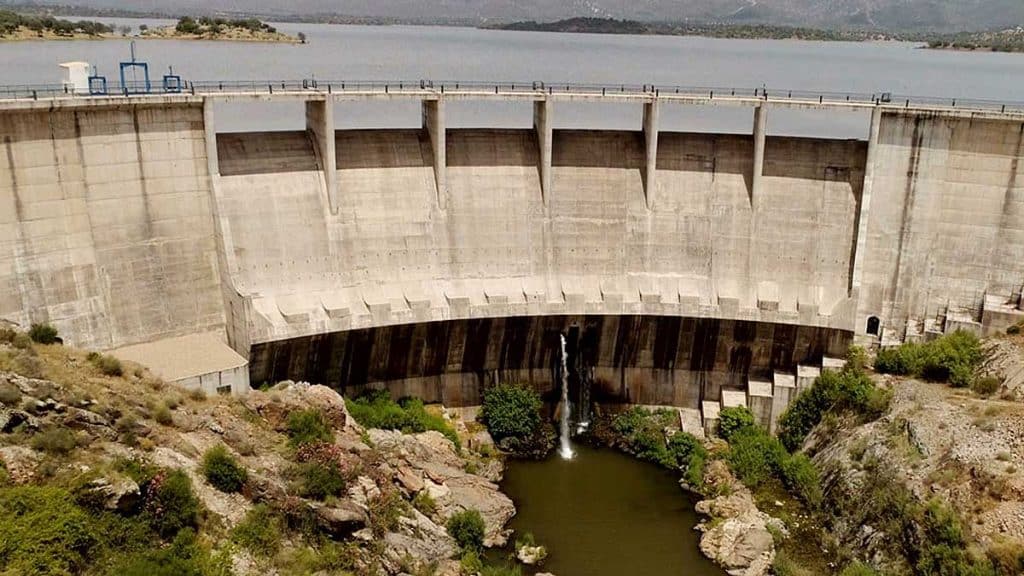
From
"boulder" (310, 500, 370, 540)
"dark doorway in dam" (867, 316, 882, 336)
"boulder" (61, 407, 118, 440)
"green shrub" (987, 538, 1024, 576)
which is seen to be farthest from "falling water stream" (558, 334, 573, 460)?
"boulder" (61, 407, 118, 440)

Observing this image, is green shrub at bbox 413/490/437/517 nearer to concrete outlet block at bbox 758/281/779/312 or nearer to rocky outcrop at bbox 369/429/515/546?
rocky outcrop at bbox 369/429/515/546

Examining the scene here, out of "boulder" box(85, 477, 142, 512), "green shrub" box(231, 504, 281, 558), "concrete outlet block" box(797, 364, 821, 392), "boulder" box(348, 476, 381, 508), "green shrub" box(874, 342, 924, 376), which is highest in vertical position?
"boulder" box(85, 477, 142, 512)

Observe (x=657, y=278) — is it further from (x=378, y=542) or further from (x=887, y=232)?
(x=378, y=542)

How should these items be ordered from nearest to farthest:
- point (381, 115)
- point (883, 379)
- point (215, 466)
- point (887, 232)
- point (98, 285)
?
point (215, 466) → point (98, 285) → point (883, 379) → point (887, 232) → point (381, 115)

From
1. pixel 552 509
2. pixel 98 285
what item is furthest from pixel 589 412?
pixel 98 285

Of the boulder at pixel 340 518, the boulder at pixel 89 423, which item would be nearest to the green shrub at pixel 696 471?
the boulder at pixel 340 518
